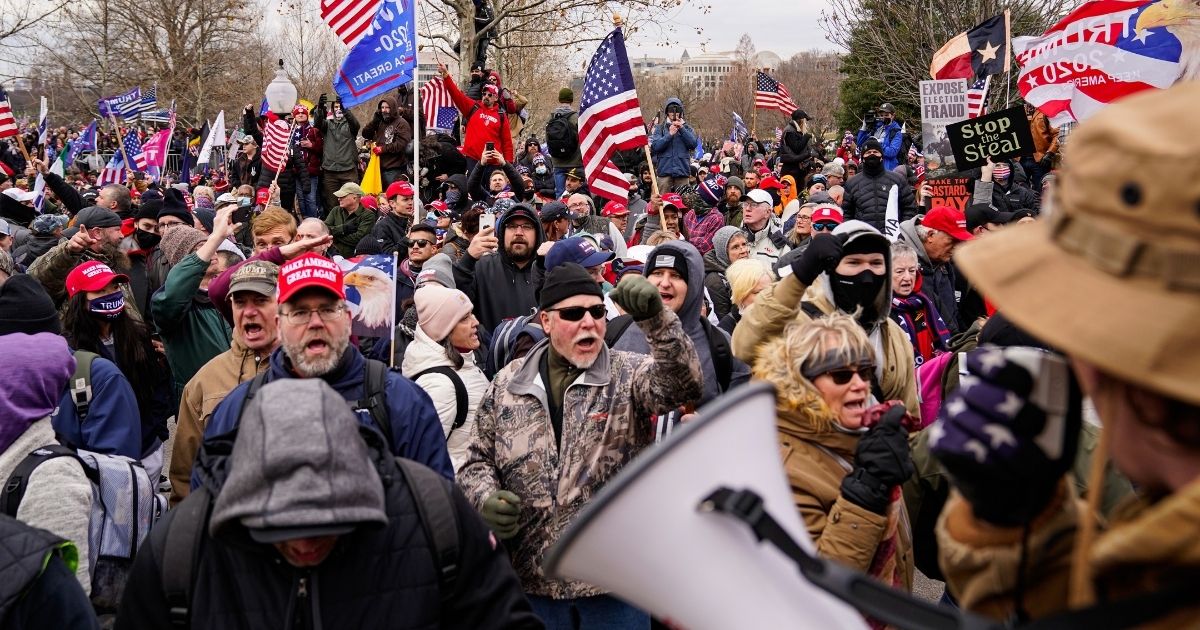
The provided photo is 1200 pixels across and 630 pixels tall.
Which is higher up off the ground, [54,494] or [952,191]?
[952,191]

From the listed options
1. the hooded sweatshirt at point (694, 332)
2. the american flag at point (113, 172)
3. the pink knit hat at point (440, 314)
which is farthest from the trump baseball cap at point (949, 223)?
the american flag at point (113, 172)

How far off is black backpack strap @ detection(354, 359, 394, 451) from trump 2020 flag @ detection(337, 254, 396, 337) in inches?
80.0

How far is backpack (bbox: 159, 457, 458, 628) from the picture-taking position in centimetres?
251

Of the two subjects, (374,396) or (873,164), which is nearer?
(374,396)

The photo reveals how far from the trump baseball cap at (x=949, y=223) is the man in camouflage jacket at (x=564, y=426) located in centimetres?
500

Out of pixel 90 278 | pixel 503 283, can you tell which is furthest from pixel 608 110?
pixel 90 278

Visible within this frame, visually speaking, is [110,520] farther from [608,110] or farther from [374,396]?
[608,110]

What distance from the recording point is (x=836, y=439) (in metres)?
3.49

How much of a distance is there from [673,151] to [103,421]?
12.8 m

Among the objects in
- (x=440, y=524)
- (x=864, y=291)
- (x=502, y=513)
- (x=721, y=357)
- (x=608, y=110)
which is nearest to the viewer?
(x=440, y=524)

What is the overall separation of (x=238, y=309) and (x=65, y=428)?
0.87m

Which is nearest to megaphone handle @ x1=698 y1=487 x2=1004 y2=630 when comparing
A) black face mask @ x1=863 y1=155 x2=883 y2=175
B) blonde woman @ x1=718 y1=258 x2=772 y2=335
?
blonde woman @ x1=718 y1=258 x2=772 y2=335

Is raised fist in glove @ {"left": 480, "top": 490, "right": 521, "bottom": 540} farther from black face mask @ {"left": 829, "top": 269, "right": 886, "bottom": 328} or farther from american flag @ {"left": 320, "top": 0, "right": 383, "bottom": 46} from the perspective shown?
american flag @ {"left": 320, "top": 0, "right": 383, "bottom": 46}

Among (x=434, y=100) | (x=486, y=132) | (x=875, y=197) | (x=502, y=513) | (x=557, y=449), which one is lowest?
(x=502, y=513)
